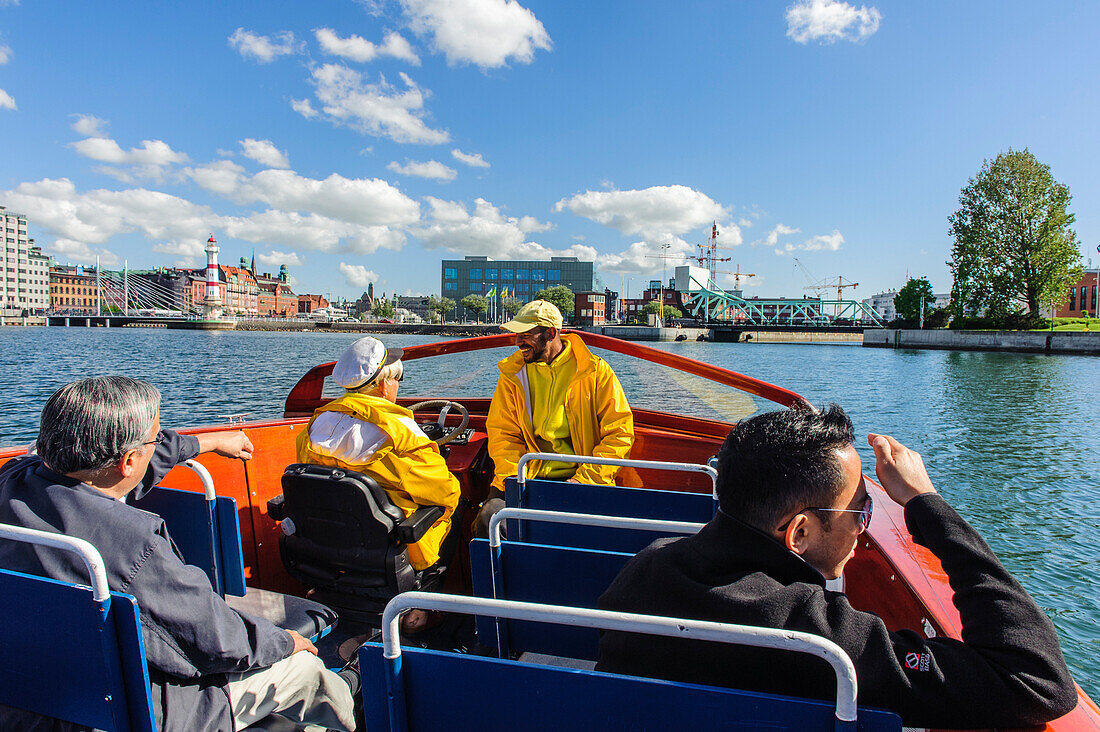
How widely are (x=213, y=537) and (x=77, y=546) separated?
951 mm

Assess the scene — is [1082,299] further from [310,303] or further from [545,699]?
[310,303]

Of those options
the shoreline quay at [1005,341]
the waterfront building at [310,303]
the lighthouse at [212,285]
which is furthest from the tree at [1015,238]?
the waterfront building at [310,303]

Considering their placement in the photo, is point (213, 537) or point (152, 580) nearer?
point (152, 580)

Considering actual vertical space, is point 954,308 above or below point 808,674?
above

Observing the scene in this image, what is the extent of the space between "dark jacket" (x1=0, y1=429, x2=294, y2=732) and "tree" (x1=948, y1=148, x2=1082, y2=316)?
5447cm

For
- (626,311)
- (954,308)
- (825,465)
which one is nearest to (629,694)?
(825,465)

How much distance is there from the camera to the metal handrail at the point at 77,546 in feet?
3.47

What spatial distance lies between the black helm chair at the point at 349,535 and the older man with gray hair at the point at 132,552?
788 millimetres

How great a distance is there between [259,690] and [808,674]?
52.4 inches

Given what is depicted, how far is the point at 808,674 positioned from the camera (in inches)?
35.7

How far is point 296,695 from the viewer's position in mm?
1552

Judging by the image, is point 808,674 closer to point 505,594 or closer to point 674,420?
point 505,594

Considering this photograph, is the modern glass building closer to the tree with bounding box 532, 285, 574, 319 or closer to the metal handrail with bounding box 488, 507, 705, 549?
the tree with bounding box 532, 285, 574, 319

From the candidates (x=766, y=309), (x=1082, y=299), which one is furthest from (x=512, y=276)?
(x=1082, y=299)
